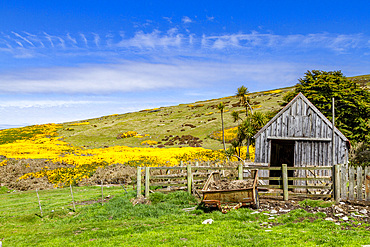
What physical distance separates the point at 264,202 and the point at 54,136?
255 ft

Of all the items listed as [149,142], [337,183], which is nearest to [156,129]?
[149,142]

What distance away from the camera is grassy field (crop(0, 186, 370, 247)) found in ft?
32.5

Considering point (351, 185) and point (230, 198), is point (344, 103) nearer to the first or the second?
point (351, 185)

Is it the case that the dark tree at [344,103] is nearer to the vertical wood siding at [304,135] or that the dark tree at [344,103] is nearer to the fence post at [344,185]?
the vertical wood siding at [304,135]

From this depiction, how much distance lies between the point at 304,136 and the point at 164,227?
13.3 metres

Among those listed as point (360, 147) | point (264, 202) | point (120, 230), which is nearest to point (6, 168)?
point (120, 230)

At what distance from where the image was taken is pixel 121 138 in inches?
3017

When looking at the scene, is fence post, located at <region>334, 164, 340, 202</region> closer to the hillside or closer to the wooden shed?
the wooden shed

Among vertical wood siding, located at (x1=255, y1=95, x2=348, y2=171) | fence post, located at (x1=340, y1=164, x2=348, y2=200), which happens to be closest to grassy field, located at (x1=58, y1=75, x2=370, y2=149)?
vertical wood siding, located at (x1=255, y1=95, x2=348, y2=171)

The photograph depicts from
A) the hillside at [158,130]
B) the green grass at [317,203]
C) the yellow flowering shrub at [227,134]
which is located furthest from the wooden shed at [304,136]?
the yellow flowering shrub at [227,134]

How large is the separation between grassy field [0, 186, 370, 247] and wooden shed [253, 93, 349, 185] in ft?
26.6

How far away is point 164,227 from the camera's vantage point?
12438mm

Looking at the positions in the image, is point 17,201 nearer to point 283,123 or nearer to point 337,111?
point 283,123

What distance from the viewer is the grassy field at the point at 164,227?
9914 mm
